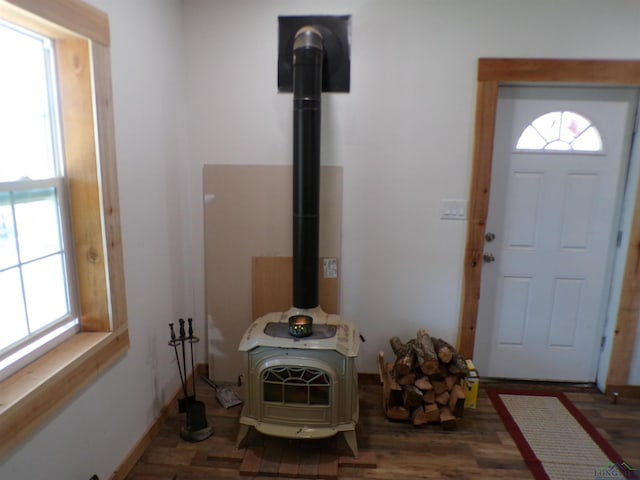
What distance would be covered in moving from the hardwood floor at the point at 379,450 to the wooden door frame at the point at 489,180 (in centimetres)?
41

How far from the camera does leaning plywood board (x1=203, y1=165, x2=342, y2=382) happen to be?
256 cm

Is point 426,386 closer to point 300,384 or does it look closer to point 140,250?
point 300,384

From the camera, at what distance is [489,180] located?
2.46 m

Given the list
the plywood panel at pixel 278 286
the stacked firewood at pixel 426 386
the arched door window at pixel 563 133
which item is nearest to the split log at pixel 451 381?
the stacked firewood at pixel 426 386

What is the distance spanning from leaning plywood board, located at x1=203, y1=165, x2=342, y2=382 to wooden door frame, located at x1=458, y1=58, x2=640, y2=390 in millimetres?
851

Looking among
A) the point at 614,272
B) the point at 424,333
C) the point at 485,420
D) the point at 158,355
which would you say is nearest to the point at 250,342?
the point at 158,355

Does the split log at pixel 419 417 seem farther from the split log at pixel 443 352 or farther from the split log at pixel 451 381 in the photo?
the split log at pixel 443 352

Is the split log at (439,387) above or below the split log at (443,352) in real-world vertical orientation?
below

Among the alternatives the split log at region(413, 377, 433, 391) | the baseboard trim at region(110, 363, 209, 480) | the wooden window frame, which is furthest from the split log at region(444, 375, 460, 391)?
the wooden window frame

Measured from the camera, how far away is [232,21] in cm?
241

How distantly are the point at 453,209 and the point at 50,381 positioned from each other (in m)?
2.21

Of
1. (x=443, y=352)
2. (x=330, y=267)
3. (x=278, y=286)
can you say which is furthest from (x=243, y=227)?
(x=443, y=352)

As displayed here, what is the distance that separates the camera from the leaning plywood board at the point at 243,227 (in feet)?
8.39

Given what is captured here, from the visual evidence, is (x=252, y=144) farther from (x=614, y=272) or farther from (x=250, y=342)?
(x=614, y=272)
